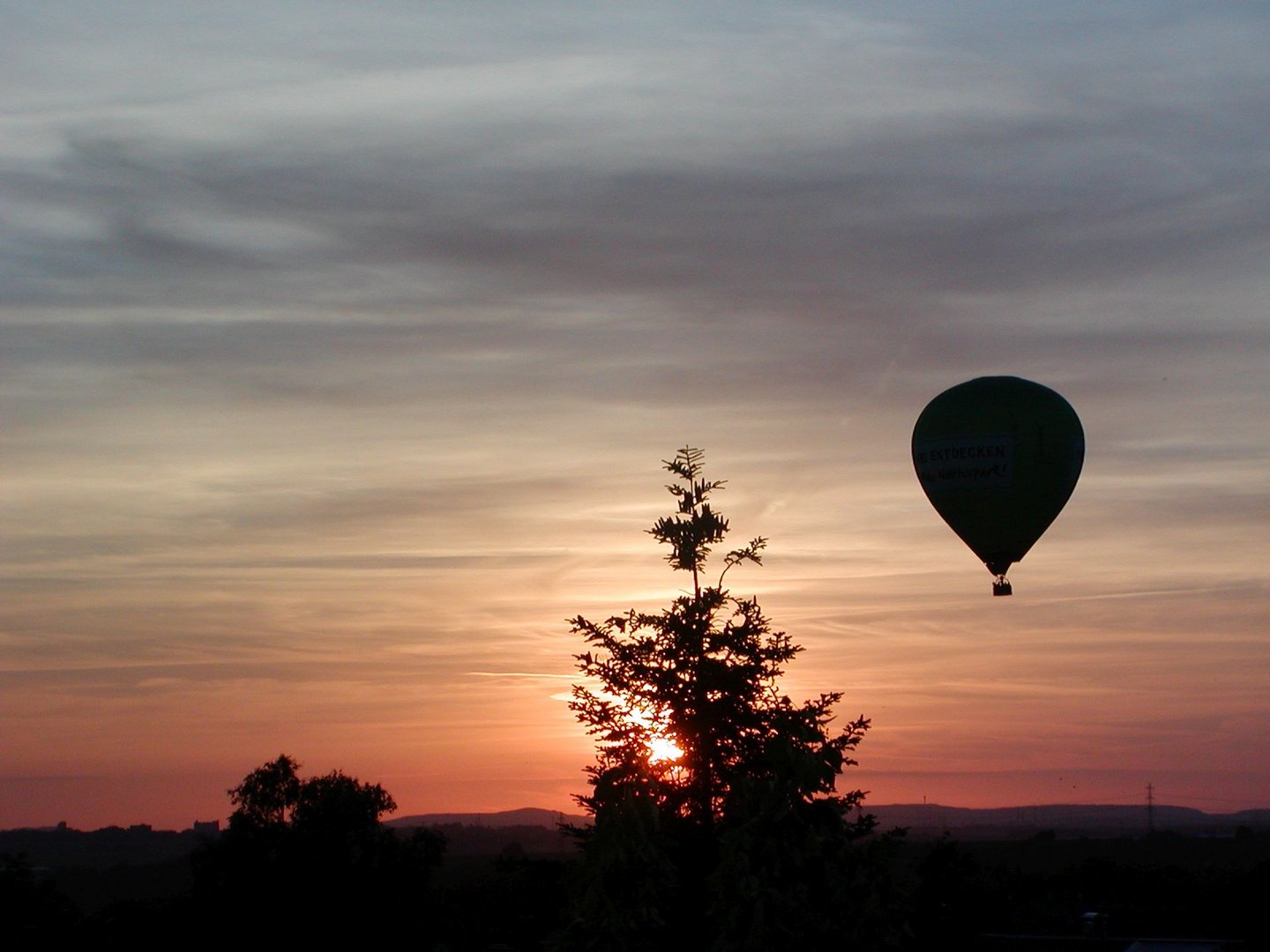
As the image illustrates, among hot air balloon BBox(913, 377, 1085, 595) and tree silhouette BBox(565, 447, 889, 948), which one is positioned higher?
hot air balloon BBox(913, 377, 1085, 595)

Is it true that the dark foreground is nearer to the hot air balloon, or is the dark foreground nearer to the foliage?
the foliage

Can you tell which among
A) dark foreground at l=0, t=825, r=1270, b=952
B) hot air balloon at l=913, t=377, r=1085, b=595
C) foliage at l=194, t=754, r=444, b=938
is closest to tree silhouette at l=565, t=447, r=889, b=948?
dark foreground at l=0, t=825, r=1270, b=952

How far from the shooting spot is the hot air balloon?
46344 millimetres

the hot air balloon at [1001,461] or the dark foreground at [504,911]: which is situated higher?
the hot air balloon at [1001,461]

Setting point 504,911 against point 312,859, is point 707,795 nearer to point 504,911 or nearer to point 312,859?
point 312,859

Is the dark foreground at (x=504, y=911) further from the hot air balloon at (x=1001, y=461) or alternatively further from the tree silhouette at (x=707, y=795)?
the hot air balloon at (x=1001, y=461)

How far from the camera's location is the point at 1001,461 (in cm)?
4638

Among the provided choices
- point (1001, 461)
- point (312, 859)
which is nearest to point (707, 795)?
point (1001, 461)

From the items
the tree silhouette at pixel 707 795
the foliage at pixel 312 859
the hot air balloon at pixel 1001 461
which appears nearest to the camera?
the tree silhouette at pixel 707 795

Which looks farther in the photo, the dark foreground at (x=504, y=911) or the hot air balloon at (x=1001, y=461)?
the hot air balloon at (x=1001, y=461)

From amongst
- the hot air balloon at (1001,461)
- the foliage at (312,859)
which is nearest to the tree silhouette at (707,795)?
the hot air balloon at (1001,461)

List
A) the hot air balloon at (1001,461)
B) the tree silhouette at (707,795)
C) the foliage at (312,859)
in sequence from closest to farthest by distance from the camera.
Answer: the tree silhouette at (707,795), the hot air balloon at (1001,461), the foliage at (312,859)

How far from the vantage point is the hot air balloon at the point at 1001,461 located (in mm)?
46344

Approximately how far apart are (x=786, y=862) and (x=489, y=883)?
93603 millimetres
